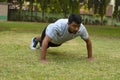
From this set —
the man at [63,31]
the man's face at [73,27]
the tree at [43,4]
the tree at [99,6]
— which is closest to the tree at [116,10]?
the tree at [99,6]

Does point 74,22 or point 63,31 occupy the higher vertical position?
point 74,22

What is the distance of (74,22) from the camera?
725 cm

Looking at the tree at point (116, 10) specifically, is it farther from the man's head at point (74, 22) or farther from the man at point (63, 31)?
the man's head at point (74, 22)

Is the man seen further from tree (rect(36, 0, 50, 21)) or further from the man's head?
tree (rect(36, 0, 50, 21))

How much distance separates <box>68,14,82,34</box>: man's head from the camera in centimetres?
721

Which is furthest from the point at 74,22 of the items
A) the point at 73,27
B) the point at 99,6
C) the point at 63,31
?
the point at 99,6

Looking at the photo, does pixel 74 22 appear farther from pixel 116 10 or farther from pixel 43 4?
pixel 116 10

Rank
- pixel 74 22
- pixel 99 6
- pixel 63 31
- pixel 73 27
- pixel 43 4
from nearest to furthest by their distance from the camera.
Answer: pixel 74 22
pixel 73 27
pixel 63 31
pixel 99 6
pixel 43 4

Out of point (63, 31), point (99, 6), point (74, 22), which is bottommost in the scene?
point (99, 6)

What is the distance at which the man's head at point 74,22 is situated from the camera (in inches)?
284

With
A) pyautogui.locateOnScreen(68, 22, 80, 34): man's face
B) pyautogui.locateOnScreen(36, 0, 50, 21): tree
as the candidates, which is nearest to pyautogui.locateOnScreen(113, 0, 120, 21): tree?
pyautogui.locateOnScreen(36, 0, 50, 21): tree

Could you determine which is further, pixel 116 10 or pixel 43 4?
pixel 116 10

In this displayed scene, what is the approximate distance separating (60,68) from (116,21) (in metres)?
30.0

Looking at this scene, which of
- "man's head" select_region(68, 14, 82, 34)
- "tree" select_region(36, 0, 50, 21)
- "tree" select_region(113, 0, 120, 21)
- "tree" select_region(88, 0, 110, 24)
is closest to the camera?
"man's head" select_region(68, 14, 82, 34)
